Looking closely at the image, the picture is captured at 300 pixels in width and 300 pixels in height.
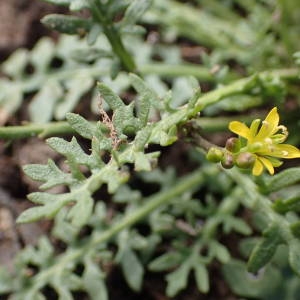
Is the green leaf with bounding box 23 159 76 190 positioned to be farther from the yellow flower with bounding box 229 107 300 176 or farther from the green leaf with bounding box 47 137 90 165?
the yellow flower with bounding box 229 107 300 176

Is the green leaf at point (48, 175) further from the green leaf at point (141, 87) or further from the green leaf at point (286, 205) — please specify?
the green leaf at point (286, 205)

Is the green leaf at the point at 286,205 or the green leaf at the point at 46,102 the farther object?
the green leaf at the point at 46,102

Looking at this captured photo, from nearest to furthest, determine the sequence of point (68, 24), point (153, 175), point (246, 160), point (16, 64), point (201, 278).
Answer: point (246, 160)
point (68, 24)
point (201, 278)
point (153, 175)
point (16, 64)

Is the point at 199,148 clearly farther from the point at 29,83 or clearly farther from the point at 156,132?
the point at 29,83

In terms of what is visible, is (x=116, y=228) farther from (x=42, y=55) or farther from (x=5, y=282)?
(x=42, y=55)

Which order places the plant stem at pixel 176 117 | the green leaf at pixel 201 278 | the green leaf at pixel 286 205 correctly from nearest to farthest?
the plant stem at pixel 176 117 < the green leaf at pixel 286 205 < the green leaf at pixel 201 278

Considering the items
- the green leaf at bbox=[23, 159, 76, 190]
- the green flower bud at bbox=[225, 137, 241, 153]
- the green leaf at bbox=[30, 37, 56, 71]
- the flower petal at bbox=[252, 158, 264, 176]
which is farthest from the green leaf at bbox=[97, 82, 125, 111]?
the green leaf at bbox=[30, 37, 56, 71]

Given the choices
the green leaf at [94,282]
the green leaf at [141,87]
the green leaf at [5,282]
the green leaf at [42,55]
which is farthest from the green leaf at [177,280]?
the green leaf at [42,55]

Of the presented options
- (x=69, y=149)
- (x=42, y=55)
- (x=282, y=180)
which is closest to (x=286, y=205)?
(x=282, y=180)
